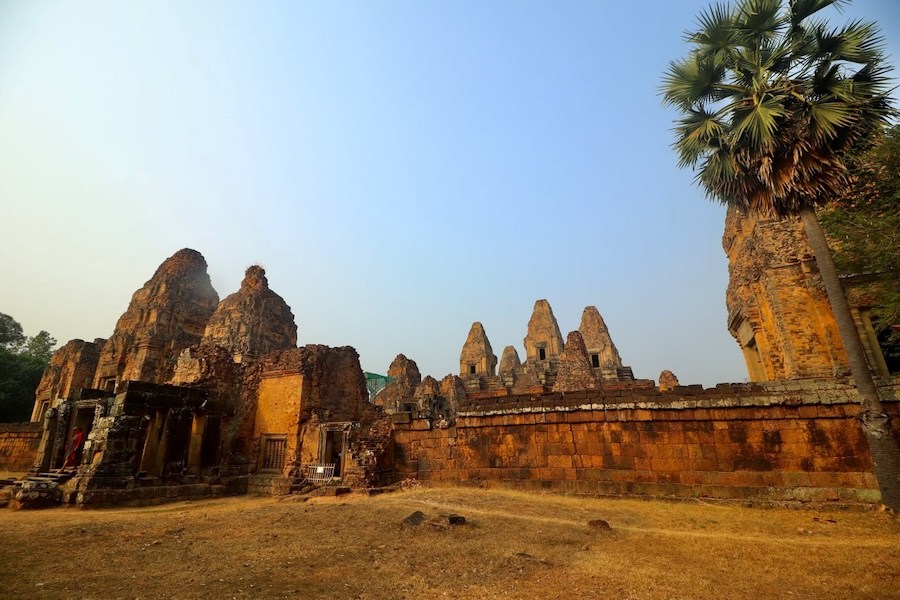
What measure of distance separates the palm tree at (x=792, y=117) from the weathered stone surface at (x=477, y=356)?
86.0ft

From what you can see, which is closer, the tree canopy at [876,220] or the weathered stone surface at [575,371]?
the tree canopy at [876,220]

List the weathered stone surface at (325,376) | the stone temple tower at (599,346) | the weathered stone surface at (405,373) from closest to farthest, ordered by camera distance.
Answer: the weathered stone surface at (325,376)
the stone temple tower at (599,346)
the weathered stone surface at (405,373)

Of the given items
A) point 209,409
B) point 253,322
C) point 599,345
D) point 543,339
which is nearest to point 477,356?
point 543,339

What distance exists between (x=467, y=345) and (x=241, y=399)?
20.8 m

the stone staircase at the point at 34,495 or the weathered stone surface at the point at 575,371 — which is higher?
the weathered stone surface at the point at 575,371

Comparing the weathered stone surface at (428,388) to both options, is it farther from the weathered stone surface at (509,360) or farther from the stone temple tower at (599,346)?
the stone temple tower at (599,346)

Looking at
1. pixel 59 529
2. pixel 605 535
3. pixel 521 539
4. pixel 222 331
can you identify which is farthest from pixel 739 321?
pixel 222 331

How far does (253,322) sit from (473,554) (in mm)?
18530

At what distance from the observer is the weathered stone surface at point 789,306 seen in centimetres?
1006

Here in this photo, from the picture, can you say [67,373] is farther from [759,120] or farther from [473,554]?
[759,120]


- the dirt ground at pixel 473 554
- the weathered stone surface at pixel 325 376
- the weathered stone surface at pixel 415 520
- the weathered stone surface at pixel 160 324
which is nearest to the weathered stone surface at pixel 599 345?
the weathered stone surface at pixel 325 376

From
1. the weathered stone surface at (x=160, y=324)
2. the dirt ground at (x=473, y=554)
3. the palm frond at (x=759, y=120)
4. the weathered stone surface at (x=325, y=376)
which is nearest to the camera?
the dirt ground at (x=473, y=554)

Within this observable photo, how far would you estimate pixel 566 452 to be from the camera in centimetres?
918

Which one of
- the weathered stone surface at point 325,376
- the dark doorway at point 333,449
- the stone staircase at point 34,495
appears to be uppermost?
the weathered stone surface at point 325,376
